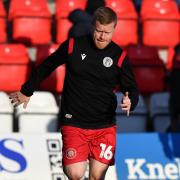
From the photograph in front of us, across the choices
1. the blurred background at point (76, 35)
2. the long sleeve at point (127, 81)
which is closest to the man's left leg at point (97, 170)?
the long sleeve at point (127, 81)

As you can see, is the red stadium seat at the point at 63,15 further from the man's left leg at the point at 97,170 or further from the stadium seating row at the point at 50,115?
the man's left leg at the point at 97,170

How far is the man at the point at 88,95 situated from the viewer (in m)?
4.61

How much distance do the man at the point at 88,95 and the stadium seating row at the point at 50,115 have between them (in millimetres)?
1930

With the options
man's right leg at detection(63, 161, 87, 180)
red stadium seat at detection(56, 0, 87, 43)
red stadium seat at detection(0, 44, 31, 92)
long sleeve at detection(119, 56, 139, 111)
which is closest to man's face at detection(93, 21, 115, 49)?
long sleeve at detection(119, 56, 139, 111)

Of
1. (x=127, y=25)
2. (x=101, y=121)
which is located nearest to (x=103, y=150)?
(x=101, y=121)

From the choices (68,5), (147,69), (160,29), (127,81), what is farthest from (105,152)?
(68,5)

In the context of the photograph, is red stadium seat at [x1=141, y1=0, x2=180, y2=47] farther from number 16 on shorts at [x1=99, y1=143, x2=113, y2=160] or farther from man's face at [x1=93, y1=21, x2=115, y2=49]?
man's face at [x1=93, y1=21, x2=115, y2=49]

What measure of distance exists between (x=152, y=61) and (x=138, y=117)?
3.55 feet

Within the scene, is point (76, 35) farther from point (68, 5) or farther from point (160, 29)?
point (160, 29)

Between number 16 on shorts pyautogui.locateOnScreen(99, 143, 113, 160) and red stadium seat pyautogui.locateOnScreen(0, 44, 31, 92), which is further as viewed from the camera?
red stadium seat pyautogui.locateOnScreen(0, 44, 31, 92)

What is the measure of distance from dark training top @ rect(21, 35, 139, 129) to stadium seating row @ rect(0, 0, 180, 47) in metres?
3.61

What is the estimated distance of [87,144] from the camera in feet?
15.5

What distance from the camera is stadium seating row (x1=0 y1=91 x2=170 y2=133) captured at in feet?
21.6

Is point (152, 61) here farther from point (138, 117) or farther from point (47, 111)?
point (47, 111)
